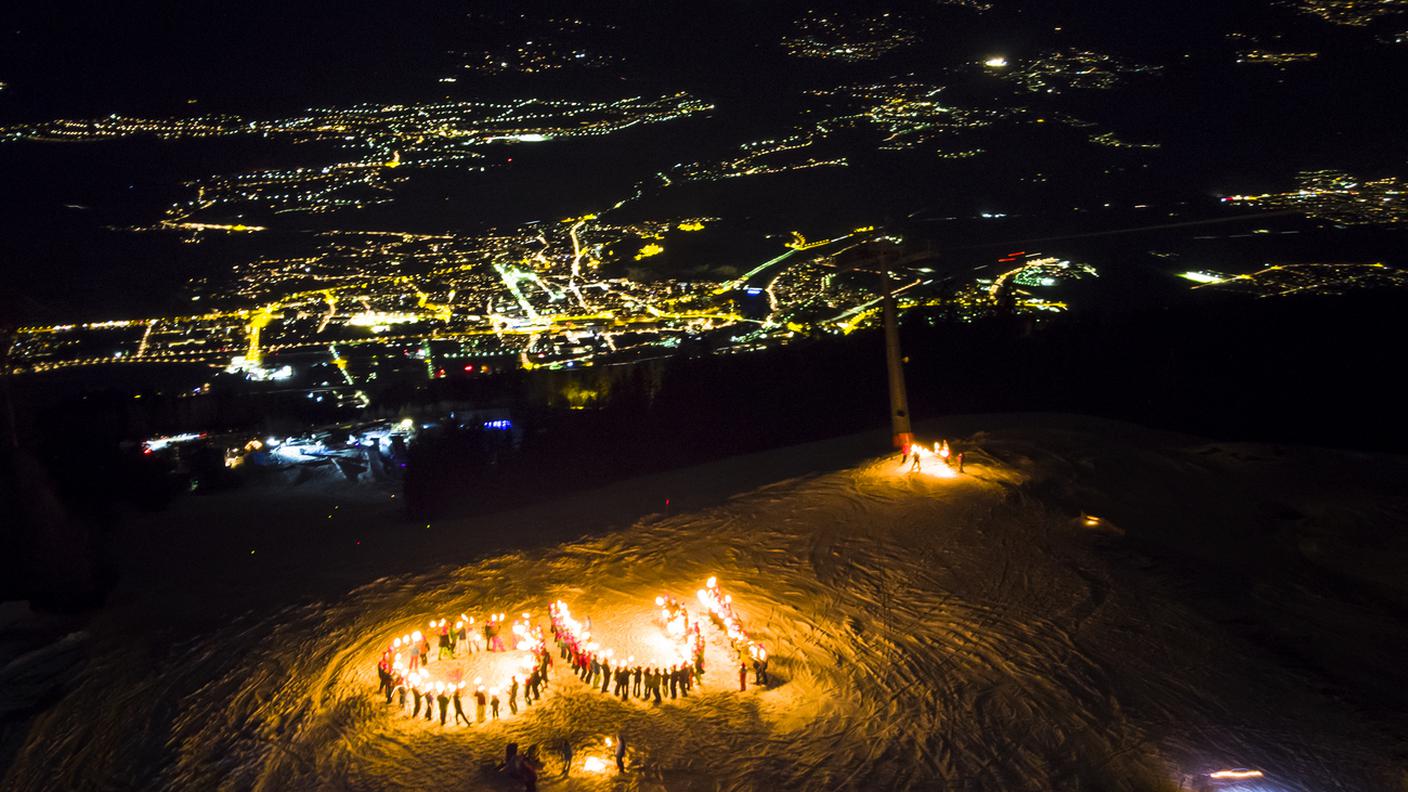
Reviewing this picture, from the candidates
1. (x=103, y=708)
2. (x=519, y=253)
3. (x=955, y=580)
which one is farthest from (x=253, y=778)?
(x=519, y=253)

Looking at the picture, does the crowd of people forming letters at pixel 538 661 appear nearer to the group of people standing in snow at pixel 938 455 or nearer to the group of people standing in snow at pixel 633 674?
the group of people standing in snow at pixel 633 674

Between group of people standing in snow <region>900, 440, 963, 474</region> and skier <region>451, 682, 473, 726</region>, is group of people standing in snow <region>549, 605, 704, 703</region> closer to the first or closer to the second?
skier <region>451, 682, 473, 726</region>

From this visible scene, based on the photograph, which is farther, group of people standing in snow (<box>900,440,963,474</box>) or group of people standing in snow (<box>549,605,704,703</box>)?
group of people standing in snow (<box>900,440,963,474</box>)

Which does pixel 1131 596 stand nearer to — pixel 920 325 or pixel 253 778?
pixel 253 778

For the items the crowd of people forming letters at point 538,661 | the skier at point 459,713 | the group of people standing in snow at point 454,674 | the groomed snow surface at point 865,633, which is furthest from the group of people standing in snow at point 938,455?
the skier at point 459,713

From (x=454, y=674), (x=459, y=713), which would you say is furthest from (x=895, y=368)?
(x=459, y=713)

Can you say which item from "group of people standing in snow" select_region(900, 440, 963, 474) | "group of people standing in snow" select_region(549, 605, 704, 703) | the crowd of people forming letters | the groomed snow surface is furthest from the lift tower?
"group of people standing in snow" select_region(549, 605, 704, 703)

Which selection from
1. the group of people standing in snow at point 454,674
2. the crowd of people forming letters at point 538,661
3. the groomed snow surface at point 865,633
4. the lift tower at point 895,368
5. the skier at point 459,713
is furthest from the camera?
the lift tower at point 895,368

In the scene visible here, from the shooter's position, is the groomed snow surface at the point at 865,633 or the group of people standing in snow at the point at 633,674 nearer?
the groomed snow surface at the point at 865,633
